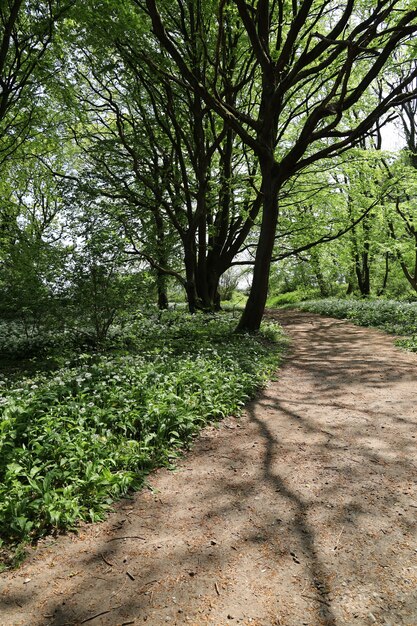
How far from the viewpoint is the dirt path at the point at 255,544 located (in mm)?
A: 2318

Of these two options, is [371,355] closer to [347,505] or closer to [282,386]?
[282,386]

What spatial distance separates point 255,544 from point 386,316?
13049 mm

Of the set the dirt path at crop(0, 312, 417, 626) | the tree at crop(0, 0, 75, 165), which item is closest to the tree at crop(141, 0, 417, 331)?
the tree at crop(0, 0, 75, 165)

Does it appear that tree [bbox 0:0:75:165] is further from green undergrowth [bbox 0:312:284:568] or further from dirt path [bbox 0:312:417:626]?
dirt path [bbox 0:312:417:626]

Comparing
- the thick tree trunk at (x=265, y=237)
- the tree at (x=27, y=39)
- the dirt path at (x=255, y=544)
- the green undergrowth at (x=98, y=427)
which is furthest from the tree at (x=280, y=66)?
the dirt path at (x=255, y=544)

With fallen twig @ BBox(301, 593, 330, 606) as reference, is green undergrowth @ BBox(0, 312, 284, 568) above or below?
above

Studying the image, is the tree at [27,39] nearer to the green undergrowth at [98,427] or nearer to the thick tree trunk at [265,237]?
the thick tree trunk at [265,237]

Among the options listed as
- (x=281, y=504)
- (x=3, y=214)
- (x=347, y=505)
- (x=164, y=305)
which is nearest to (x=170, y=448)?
(x=281, y=504)

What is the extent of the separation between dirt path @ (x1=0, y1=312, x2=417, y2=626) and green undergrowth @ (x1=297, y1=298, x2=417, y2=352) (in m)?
6.24

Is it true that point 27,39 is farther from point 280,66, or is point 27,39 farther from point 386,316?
point 386,316

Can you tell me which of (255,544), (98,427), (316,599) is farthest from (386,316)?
(316,599)

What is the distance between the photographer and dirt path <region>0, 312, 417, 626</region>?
2318 millimetres

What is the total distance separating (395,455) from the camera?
4137 millimetres

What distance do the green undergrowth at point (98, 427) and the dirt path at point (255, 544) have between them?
0.22 metres
